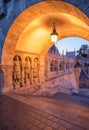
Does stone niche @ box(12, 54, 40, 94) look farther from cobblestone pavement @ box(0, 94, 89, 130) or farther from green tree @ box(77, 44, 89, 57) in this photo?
green tree @ box(77, 44, 89, 57)

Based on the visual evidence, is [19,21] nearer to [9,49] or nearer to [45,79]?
[9,49]

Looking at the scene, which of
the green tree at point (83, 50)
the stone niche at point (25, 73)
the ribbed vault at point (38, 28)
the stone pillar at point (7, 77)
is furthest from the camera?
the green tree at point (83, 50)

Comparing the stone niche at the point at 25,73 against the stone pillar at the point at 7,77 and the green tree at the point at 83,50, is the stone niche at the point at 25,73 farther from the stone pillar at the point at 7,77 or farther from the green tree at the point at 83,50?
the green tree at the point at 83,50

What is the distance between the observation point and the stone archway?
4.91m

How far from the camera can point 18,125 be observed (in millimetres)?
3414

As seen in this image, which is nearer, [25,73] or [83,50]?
[25,73]

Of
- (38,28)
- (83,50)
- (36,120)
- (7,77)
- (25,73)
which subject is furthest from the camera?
(83,50)

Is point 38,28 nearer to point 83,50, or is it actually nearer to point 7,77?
point 7,77

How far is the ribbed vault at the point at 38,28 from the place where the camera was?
4856 millimetres

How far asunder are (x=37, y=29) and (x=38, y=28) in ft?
0.31

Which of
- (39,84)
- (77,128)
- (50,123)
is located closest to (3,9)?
(39,84)

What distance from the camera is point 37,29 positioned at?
6809 millimetres

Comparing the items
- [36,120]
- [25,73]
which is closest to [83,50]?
[25,73]

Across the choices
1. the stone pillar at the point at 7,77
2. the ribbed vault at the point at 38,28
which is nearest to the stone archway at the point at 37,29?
the ribbed vault at the point at 38,28
